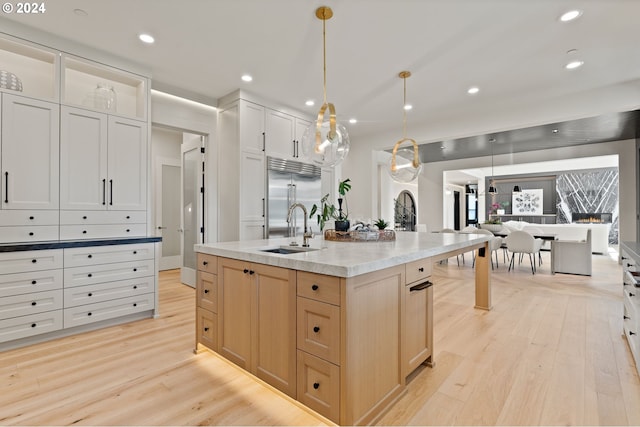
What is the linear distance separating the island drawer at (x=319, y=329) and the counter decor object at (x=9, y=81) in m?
3.17

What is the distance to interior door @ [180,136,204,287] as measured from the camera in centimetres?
443

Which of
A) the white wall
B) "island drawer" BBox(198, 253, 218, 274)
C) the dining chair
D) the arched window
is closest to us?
"island drawer" BBox(198, 253, 218, 274)

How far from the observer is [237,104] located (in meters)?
4.12

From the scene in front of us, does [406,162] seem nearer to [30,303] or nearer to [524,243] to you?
[524,243]

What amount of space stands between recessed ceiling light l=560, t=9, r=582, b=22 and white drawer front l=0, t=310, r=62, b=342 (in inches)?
199

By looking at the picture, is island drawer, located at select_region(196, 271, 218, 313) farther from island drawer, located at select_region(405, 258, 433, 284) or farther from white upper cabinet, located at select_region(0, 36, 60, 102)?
white upper cabinet, located at select_region(0, 36, 60, 102)

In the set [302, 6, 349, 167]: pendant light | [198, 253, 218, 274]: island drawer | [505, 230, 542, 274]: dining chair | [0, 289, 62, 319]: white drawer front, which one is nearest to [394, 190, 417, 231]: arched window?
[505, 230, 542, 274]: dining chair

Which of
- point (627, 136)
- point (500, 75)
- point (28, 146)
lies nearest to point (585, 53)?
point (500, 75)

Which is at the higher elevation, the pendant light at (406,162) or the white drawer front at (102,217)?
the pendant light at (406,162)

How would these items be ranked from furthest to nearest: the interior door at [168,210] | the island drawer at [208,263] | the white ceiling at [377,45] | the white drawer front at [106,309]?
the interior door at [168,210] → the white drawer front at [106,309] → the white ceiling at [377,45] → the island drawer at [208,263]

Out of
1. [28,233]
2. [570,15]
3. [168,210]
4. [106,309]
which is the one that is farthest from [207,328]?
[168,210]

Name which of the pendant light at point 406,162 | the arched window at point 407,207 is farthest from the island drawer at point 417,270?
the arched window at point 407,207

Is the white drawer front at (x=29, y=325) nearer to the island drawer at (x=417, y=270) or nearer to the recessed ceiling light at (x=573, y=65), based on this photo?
the island drawer at (x=417, y=270)

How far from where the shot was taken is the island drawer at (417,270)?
5.98 ft
